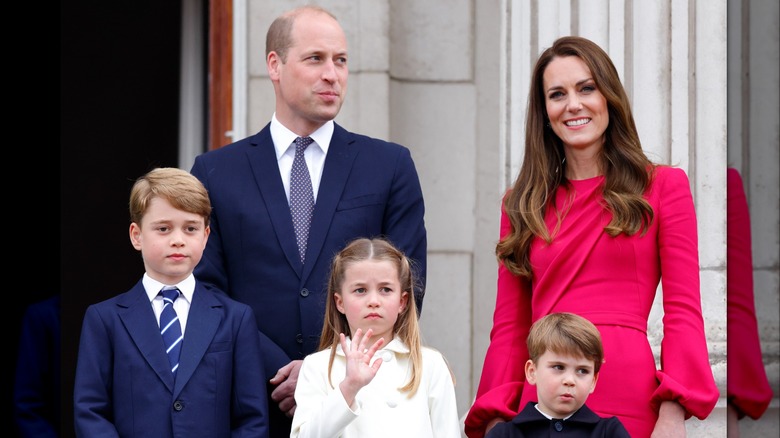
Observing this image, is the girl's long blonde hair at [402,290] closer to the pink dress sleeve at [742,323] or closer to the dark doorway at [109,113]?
the pink dress sleeve at [742,323]

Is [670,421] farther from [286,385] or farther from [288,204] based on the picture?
[288,204]

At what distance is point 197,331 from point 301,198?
575 mm

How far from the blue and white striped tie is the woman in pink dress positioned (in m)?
0.83

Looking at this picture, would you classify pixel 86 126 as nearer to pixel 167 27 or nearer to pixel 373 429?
pixel 167 27

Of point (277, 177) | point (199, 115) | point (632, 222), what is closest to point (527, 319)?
point (632, 222)

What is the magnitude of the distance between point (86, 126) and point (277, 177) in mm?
3753

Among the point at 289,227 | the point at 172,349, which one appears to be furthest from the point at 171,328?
the point at 289,227

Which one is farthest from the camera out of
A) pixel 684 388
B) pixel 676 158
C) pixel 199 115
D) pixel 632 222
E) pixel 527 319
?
pixel 199 115

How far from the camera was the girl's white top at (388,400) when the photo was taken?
3146mm

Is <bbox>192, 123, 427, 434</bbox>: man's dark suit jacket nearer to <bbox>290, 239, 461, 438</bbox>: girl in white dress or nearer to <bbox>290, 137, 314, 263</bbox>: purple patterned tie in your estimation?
<bbox>290, 137, 314, 263</bbox>: purple patterned tie

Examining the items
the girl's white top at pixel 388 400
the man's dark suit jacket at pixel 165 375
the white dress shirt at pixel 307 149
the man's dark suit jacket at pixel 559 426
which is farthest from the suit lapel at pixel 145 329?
the man's dark suit jacket at pixel 559 426

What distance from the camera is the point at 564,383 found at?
9.57ft

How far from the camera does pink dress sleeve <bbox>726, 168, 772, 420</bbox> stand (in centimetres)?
158

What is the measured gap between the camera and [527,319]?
331 cm
